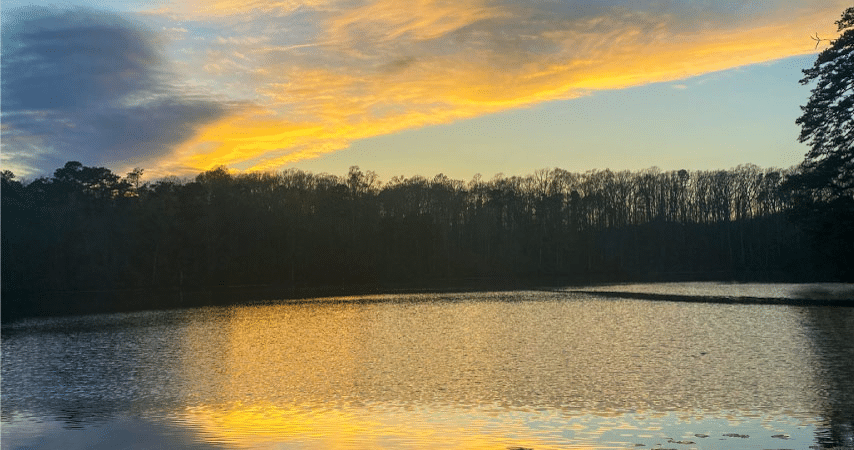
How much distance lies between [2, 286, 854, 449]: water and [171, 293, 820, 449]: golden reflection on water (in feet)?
0.27

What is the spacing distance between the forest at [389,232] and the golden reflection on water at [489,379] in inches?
1142

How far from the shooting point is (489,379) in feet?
69.3

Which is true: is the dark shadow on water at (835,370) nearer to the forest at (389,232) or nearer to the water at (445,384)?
the water at (445,384)

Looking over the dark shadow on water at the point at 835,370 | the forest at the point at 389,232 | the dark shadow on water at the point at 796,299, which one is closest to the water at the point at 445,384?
the dark shadow on water at the point at 835,370

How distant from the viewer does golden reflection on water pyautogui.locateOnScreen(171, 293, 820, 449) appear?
48.6 feet

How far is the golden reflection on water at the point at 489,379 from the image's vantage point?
14820 mm

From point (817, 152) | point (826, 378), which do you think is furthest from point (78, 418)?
point (817, 152)

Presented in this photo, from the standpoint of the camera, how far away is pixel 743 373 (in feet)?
67.4

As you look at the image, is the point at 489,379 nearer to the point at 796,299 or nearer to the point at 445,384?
the point at 445,384

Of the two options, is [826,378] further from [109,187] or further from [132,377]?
[109,187]

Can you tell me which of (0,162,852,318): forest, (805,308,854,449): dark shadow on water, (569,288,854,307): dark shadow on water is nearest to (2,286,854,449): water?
(805,308,854,449): dark shadow on water

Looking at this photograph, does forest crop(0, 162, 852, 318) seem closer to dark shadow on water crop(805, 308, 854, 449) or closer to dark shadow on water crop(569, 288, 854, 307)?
dark shadow on water crop(569, 288, 854, 307)

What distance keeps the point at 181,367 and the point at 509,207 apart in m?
158

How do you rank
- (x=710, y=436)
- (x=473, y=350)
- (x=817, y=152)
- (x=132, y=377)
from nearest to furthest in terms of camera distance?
1. (x=710, y=436)
2. (x=132, y=377)
3. (x=473, y=350)
4. (x=817, y=152)
